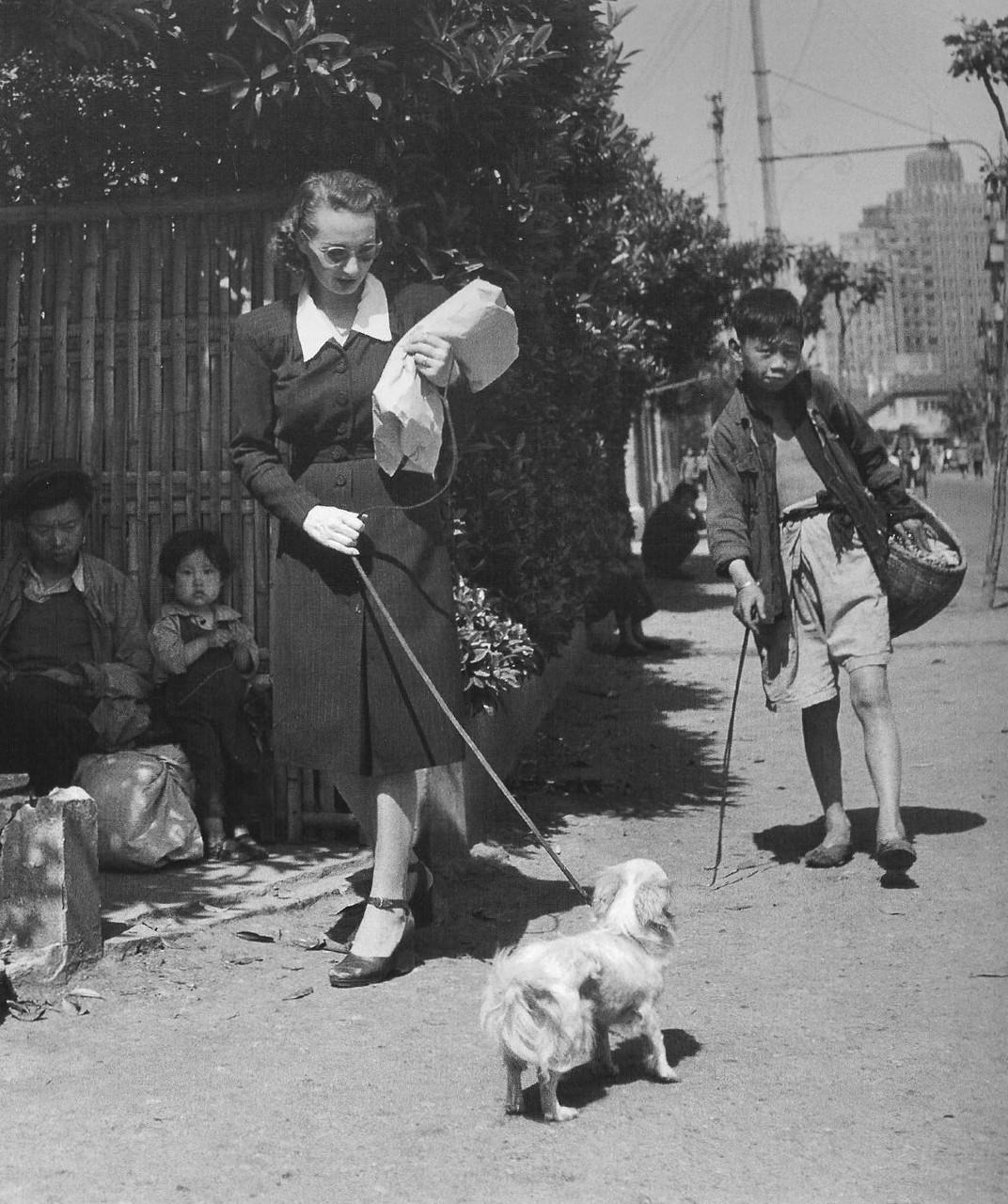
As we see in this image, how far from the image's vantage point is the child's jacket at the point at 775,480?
245 inches

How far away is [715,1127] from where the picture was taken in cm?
383

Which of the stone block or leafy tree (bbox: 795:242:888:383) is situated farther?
leafy tree (bbox: 795:242:888:383)

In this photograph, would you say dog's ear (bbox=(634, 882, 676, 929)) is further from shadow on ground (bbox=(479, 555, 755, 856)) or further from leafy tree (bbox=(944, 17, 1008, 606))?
leafy tree (bbox=(944, 17, 1008, 606))

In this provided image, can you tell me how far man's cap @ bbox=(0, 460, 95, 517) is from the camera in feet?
21.9

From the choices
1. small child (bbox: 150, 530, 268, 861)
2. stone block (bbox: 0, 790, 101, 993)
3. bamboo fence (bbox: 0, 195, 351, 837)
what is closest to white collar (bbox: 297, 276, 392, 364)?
stone block (bbox: 0, 790, 101, 993)

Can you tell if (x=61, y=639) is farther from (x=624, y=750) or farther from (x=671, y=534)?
(x=671, y=534)

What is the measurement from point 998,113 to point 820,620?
33.0 feet

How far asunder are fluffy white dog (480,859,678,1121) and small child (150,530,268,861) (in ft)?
8.68

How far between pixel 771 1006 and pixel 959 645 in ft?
27.5

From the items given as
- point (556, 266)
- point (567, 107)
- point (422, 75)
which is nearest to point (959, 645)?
→ point (556, 266)

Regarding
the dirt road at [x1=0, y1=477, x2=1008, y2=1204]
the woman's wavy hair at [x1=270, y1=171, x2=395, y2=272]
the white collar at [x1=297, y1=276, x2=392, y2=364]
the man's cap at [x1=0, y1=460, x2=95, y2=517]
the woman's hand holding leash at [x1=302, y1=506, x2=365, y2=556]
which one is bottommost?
the dirt road at [x1=0, y1=477, x2=1008, y2=1204]

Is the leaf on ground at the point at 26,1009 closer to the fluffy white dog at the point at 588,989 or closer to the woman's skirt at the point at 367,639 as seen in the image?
the woman's skirt at the point at 367,639

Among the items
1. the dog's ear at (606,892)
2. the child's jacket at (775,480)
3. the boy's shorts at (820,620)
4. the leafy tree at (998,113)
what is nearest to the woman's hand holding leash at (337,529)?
the dog's ear at (606,892)

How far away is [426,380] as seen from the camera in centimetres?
505
